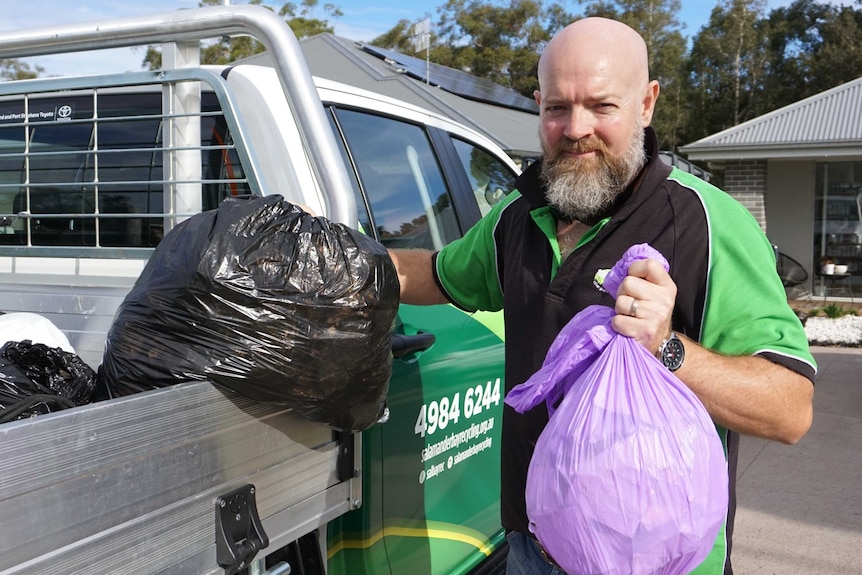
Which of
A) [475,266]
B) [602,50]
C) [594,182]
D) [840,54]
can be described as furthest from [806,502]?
[840,54]

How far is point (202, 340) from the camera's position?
149cm

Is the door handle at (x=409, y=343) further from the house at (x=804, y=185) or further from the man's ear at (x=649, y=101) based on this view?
the house at (x=804, y=185)

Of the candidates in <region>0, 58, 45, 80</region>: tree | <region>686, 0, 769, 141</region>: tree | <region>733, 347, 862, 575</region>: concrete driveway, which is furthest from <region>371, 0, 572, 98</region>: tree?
<region>733, 347, 862, 575</region>: concrete driveway

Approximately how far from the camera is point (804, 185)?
48.5 ft

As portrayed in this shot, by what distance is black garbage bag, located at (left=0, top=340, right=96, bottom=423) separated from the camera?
4.83ft

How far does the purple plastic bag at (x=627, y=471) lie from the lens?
1317mm

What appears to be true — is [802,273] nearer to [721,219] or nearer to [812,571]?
[812,571]

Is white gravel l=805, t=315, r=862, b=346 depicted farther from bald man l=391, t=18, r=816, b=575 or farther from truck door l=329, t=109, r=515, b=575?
bald man l=391, t=18, r=816, b=575

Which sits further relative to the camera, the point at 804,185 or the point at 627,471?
the point at 804,185

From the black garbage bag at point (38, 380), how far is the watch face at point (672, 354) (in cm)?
111

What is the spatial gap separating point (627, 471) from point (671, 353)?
29 cm

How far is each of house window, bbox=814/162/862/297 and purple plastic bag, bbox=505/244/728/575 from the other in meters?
14.2

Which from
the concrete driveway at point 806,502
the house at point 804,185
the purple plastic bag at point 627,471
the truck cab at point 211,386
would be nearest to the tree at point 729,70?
the house at point 804,185

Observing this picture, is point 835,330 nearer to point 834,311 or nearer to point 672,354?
point 834,311
